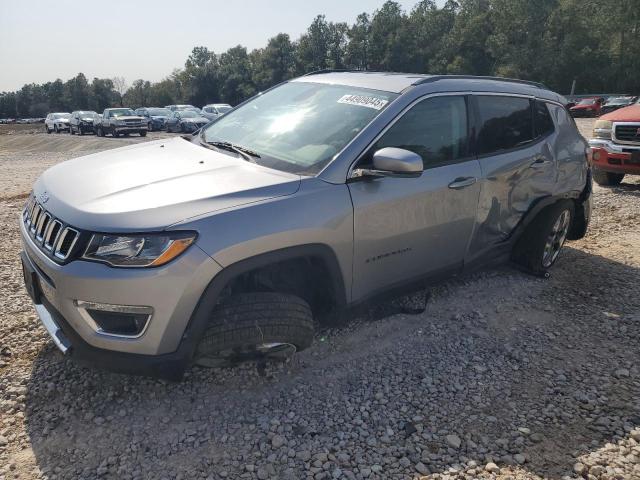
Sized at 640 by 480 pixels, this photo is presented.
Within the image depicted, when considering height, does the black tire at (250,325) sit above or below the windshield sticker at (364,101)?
below

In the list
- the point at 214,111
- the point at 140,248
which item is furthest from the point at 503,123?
the point at 214,111

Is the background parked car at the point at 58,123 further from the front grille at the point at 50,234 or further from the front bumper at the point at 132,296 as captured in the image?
the front bumper at the point at 132,296

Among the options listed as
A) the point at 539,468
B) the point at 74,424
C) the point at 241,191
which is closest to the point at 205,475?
the point at 74,424

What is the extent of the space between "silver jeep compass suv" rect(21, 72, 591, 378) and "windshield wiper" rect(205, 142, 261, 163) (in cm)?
1

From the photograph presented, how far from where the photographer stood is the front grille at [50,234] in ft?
7.99

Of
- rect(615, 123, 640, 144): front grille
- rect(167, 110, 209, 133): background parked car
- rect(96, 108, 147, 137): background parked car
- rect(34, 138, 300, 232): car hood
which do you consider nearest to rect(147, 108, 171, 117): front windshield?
rect(167, 110, 209, 133): background parked car

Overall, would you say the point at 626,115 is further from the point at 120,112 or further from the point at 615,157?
the point at 120,112

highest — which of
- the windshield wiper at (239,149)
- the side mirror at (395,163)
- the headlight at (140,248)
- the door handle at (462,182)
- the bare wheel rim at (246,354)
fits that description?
the windshield wiper at (239,149)

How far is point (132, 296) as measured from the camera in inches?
91.1

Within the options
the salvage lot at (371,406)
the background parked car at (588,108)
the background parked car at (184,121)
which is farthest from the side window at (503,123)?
the background parked car at (588,108)

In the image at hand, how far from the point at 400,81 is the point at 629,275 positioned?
2.90 meters

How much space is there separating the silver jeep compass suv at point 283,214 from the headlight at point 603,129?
471 cm

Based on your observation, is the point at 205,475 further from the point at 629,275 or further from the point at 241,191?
the point at 629,275

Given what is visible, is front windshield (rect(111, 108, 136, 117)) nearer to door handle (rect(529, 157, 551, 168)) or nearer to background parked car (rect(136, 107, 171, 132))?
background parked car (rect(136, 107, 171, 132))
